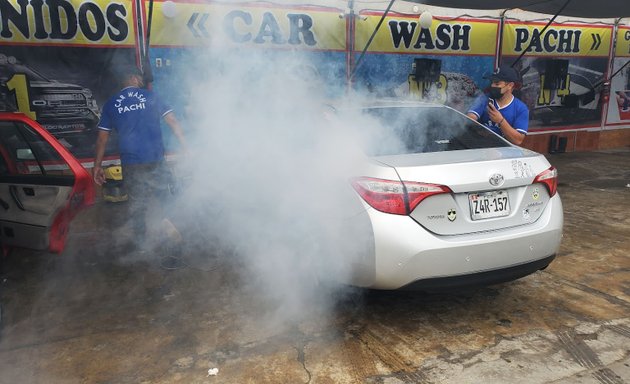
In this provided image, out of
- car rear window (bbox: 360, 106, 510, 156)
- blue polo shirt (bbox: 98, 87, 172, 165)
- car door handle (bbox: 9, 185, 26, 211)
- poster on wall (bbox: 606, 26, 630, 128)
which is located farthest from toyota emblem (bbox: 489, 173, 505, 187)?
poster on wall (bbox: 606, 26, 630, 128)

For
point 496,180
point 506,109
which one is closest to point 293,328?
point 496,180

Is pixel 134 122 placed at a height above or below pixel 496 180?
above

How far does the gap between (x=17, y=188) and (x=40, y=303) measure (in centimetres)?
85

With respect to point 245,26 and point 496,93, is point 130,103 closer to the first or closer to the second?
point 245,26

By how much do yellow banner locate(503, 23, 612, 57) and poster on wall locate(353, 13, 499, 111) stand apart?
493mm

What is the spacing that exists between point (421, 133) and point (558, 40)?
310 inches

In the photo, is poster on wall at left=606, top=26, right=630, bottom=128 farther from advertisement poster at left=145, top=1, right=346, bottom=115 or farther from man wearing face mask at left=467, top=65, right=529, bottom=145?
man wearing face mask at left=467, top=65, right=529, bottom=145

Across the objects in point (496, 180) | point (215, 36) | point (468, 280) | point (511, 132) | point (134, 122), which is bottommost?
point (468, 280)

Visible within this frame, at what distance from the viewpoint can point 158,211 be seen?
4.34 m

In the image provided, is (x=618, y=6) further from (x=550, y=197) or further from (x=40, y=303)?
(x=40, y=303)

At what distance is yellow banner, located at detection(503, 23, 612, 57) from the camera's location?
888 cm

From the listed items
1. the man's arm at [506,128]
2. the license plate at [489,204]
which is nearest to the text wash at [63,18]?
the man's arm at [506,128]

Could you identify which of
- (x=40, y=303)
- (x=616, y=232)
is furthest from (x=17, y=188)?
(x=616, y=232)

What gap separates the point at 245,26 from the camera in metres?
6.41
